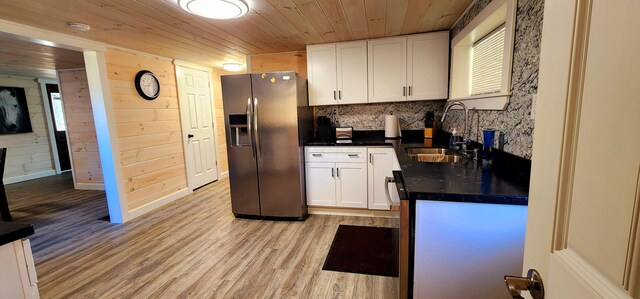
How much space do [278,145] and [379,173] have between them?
3.87 ft

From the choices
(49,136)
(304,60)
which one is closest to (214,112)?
(304,60)

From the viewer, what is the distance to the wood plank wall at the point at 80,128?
4.42 metres

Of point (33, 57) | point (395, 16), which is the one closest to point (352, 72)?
point (395, 16)

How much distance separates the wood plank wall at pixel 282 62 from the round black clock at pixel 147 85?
1.33 metres

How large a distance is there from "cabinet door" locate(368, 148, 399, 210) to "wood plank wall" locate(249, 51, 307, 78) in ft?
4.98

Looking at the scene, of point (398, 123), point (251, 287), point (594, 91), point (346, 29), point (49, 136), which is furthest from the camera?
point (49, 136)

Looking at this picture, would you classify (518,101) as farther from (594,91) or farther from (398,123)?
(398,123)

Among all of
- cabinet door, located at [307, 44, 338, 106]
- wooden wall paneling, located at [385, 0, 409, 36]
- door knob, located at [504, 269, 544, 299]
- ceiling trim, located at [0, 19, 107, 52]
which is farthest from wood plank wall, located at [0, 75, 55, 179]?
door knob, located at [504, 269, 544, 299]

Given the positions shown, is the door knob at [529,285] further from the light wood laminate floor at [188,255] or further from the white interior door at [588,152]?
the light wood laminate floor at [188,255]

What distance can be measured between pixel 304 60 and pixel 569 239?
3429mm

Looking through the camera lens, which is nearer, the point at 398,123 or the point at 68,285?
the point at 68,285

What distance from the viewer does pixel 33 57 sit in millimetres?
3496

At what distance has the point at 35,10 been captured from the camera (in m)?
1.97

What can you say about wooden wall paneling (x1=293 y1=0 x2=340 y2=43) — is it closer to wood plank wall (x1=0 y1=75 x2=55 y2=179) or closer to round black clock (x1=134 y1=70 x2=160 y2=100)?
round black clock (x1=134 y1=70 x2=160 y2=100)
